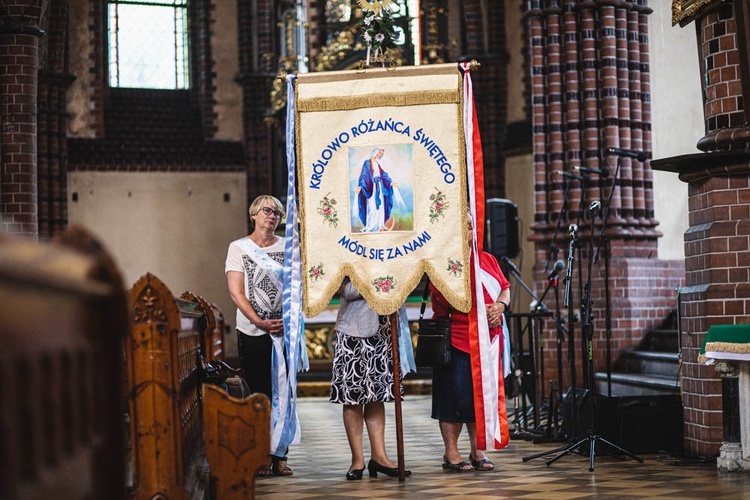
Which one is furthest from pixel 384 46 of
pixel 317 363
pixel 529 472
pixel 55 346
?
pixel 317 363

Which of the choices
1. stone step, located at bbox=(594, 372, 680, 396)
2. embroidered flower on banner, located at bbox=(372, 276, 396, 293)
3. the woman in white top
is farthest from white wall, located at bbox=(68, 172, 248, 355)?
embroidered flower on banner, located at bbox=(372, 276, 396, 293)

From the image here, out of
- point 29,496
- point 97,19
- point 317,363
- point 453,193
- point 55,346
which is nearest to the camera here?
point 29,496

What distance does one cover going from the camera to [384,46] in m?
6.40

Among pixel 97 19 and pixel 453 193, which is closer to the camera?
pixel 453 193

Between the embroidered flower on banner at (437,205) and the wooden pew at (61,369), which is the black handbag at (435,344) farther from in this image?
the wooden pew at (61,369)

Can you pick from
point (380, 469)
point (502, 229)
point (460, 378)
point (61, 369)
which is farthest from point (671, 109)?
point (61, 369)

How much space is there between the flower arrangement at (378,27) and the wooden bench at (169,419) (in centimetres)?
236

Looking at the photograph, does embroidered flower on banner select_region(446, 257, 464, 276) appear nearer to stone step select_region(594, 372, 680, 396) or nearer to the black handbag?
the black handbag

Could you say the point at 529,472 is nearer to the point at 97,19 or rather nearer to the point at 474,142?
the point at 474,142

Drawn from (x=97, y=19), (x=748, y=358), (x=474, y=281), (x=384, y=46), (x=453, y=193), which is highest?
(x=97, y=19)

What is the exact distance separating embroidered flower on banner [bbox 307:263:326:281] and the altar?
2250 millimetres

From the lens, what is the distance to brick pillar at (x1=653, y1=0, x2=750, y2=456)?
6.82 metres

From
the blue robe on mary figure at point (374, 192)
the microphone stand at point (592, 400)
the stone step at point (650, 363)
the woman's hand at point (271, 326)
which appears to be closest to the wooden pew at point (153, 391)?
the blue robe on mary figure at point (374, 192)

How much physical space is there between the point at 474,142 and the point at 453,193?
1.04 feet
